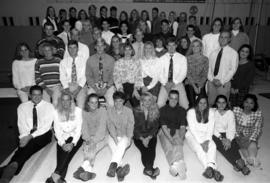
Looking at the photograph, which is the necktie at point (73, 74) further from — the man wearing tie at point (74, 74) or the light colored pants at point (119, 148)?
the light colored pants at point (119, 148)

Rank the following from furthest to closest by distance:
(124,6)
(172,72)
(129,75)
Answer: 1. (124,6)
2. (172,72)
3. (129,75)

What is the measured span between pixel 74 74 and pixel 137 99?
1.12 m

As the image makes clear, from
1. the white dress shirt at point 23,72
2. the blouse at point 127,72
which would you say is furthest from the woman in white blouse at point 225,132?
the white dress shirt at point 23,72

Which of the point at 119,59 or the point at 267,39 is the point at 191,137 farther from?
the point at 267,39

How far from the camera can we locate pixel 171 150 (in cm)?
300

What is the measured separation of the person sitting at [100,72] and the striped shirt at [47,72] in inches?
19.4

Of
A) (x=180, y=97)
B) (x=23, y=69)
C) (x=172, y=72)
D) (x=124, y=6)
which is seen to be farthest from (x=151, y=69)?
(x=124, y=6)

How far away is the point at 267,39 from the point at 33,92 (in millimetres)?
7939

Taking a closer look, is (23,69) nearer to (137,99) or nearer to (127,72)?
(127,72)

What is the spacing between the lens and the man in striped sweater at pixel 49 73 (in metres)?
3.66

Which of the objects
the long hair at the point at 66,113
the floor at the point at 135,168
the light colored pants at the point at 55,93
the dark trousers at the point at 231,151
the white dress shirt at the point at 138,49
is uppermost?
the white dress shirt at the point at 138,49

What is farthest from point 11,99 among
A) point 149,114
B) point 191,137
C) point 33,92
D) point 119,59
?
point 191,137

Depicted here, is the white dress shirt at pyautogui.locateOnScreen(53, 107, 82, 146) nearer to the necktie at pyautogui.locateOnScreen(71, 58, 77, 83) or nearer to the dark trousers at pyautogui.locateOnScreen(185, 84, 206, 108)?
the necktie at pyautogui.locateOnScreen(71, 58, 77, 83)

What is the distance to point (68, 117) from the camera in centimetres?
310
